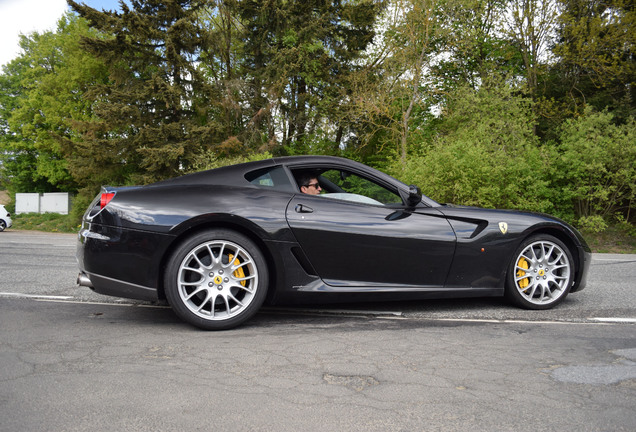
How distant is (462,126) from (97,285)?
19283 millimetres

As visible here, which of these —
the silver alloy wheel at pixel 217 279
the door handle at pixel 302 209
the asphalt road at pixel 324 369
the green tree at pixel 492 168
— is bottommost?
the asphalt road at pixel 324 369

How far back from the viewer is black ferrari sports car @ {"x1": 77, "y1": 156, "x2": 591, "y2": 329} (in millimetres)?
3721

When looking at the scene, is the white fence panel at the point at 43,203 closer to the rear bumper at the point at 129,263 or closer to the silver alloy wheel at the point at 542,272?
the rear bumper at the point at 129,263

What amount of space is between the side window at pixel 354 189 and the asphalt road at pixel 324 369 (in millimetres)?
1003

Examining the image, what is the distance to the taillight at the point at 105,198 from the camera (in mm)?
3854

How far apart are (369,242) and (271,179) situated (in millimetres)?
960

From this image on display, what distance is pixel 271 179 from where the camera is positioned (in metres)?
4.12

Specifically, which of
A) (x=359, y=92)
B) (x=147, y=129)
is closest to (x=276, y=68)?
(x=359, y=92)

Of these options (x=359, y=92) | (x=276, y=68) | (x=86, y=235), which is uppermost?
(x=276, y=68)

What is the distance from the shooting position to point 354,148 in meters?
27.4

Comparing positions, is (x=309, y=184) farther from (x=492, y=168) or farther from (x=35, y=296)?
(x=492, y=168)

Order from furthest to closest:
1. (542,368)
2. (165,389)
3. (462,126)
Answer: (462,126) < (542,368) < (165,389)

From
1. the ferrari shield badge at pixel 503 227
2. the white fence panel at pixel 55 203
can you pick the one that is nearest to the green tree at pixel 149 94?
the white fence panel at pixel 55 203

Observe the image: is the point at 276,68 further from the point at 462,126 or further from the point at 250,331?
the point at 250,331
